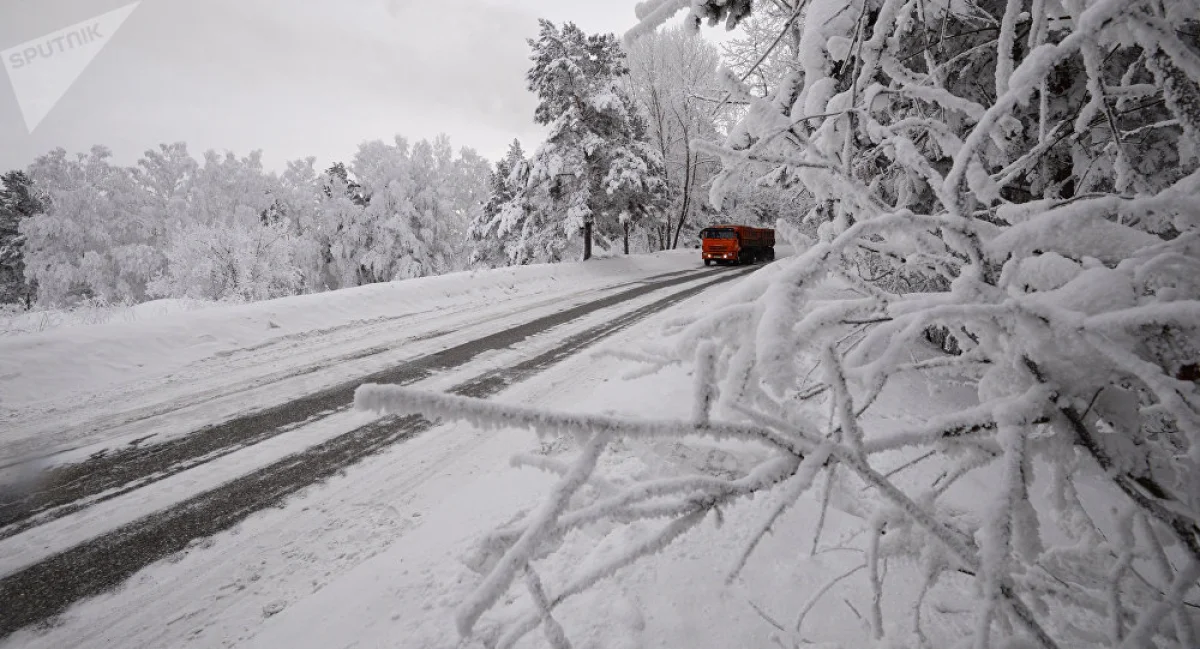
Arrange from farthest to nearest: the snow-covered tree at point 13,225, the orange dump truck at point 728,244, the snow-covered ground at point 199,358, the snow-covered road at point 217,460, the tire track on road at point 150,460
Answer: the snow-covered tree at point 13,225 → the orange dump truck at point 728,244 → the snow-covered ground at point 199,358 → the tire track on road at point 150,460 → the snow-covered road at point 217,460

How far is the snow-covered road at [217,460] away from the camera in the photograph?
2422 millimetres

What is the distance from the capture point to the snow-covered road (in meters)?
2.42

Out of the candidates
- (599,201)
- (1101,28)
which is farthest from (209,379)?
(599,201)

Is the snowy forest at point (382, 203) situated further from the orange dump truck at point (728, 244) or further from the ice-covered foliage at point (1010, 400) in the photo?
the ice-covered foliage at point (1010, 400)

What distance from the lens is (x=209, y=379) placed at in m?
5.76

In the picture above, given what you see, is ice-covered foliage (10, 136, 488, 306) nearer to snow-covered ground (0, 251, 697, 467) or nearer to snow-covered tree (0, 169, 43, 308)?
snow-covered tree (0, 169, 43, 308)

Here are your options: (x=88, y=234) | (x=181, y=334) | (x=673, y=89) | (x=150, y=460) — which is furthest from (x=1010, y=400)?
(x=88, y=234)

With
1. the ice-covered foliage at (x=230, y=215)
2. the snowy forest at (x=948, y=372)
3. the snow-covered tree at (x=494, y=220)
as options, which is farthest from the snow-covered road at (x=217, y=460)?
the ice-covered foliage at (x=230, y=215)

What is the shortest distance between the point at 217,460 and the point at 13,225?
53695 mm

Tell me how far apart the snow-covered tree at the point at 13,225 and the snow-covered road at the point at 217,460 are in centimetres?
4620

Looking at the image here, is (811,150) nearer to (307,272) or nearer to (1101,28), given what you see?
(1101,28)

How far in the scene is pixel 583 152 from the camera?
19.2 meters

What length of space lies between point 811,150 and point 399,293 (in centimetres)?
1120

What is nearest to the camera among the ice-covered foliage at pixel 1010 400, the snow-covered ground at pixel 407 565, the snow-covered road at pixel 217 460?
the ice-covered foliage at pixel 1010 400
